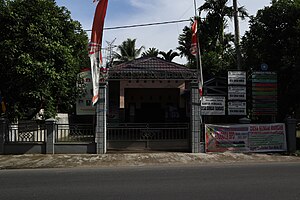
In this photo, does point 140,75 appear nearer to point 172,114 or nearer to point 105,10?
point 105,10

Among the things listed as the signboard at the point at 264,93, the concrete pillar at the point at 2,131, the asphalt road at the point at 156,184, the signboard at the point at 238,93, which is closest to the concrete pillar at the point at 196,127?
the signboard at the point at 238,93

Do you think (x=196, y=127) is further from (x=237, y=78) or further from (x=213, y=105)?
(x=237, y=78)

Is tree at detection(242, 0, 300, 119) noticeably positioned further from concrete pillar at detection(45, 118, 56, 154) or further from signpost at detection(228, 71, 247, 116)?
concrete pillar at detection(45, 118, 56, 154)

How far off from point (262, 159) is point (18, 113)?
1062cm

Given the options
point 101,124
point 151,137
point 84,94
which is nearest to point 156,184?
point 101,124

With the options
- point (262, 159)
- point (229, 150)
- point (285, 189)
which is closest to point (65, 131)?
point (229, 150)

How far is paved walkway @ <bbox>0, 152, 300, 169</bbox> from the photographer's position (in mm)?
11514

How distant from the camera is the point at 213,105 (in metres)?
14.6

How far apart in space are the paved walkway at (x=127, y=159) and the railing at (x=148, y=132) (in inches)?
46.5

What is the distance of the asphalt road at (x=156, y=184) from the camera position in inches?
252

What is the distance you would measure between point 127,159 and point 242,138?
5375 mm

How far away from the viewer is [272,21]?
15.7 meters

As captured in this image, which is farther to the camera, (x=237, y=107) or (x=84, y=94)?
(x=84, y=94)

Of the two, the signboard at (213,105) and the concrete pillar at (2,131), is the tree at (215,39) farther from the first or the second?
the concrete pillar at (2,131)
